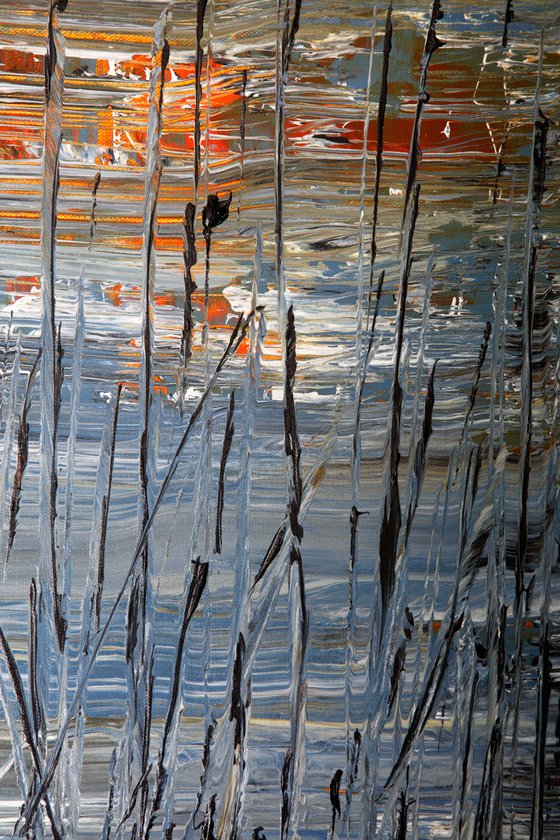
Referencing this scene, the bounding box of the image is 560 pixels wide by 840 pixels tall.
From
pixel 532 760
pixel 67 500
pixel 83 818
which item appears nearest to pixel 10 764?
pixel 83 818

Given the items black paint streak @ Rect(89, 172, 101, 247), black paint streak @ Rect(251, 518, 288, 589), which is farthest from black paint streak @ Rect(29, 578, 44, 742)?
black paint streak @ Rect(89, 172, 101, 247)

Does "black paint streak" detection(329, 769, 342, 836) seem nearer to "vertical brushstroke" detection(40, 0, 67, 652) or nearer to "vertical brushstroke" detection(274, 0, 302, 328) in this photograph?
"vertical brushstroke" detection(40, 0, 67, 652)

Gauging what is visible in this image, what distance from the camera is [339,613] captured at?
69 cm

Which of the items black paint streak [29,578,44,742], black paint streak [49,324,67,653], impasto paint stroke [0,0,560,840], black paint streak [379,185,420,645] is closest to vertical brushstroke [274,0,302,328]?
impasto paint stroke [0,0,560,840]

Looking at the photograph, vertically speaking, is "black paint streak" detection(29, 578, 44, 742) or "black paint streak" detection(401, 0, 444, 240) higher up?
"black paint streak" detection(401, 0, 444, 240)

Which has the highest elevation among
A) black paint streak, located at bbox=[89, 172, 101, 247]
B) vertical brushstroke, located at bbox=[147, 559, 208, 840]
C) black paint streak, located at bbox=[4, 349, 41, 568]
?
black paint streak, located at bbox=[89, 172, 101, 247]

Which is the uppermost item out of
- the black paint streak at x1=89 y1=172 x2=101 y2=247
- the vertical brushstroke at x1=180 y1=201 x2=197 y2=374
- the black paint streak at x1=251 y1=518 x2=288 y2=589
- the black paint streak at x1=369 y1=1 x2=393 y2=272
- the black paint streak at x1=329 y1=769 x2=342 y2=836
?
the black paint streak at x1=369 y1=1 x2=393 y2=272

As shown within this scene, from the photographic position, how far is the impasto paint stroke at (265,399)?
0.66 metres

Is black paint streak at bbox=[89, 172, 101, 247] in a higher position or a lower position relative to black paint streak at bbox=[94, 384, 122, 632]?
higher

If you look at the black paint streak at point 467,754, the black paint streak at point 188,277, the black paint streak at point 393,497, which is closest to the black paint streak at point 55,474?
the black paint streak at point 188,277

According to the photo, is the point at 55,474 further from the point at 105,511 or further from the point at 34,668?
the point at 34,668

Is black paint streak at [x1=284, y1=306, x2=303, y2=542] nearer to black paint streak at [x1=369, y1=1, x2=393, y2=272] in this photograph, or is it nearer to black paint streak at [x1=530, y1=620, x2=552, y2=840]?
black paint streak at [x1=369, y1=1, x2=393, y2=272]

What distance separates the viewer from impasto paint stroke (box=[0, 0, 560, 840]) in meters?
0.66

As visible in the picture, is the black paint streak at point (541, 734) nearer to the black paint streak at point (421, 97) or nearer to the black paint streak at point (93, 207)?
the black paint streak at point (421, 97)
